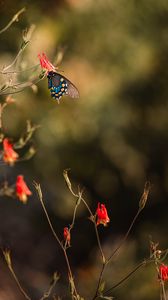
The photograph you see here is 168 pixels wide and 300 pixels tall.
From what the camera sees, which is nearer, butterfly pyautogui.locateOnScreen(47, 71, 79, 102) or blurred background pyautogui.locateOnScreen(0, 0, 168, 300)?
butterfly pyautogui.locateOnScreen(47, 71, 79, 102)

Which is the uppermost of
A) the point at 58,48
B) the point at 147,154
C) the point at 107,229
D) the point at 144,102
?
the point at 58,48

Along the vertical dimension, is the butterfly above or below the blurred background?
above

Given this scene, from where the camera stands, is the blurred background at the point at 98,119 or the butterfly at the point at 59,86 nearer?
the butterfly at the point at 59,86

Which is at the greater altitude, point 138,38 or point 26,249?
point 138,38

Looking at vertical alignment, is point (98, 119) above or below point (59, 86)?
below

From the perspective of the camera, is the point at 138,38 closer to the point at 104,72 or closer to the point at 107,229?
the point at 104,72

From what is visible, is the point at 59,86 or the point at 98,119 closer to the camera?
the point at 59,86

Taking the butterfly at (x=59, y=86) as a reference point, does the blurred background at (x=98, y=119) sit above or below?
below

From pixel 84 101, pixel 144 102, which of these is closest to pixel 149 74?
pixel 144 102
